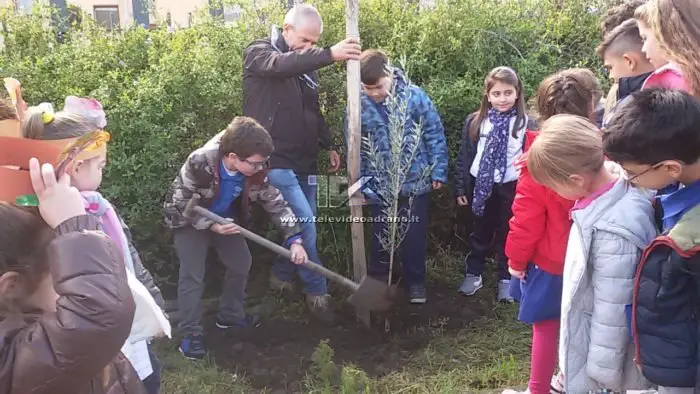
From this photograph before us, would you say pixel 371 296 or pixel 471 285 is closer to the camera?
pixel 371 296

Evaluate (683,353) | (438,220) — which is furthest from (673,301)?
(438,220)

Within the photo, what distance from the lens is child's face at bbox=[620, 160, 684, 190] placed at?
2.22m

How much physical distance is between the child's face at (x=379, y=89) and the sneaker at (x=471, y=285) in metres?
1.49

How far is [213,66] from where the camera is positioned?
4.86m

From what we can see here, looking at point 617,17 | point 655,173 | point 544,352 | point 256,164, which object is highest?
point 617,17

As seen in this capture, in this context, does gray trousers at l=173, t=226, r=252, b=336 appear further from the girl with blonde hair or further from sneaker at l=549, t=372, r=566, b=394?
the girl with blonde hair

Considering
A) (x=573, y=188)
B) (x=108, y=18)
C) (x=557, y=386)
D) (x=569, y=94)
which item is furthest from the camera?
(x=108, y=18)

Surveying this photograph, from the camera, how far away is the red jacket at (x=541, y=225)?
308cm

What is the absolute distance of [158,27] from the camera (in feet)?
18.9

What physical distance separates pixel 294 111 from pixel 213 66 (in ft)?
2.77

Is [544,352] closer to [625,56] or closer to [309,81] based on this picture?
[625,56]

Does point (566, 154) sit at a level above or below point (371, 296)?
above

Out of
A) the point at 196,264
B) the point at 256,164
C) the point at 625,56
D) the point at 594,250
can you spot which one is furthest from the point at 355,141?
the point at 594,250

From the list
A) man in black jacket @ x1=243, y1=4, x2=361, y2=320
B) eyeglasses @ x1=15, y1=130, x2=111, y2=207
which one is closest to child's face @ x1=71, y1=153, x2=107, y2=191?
eyeglasses @ x1=15, y1=130, x2=111, y2=207
